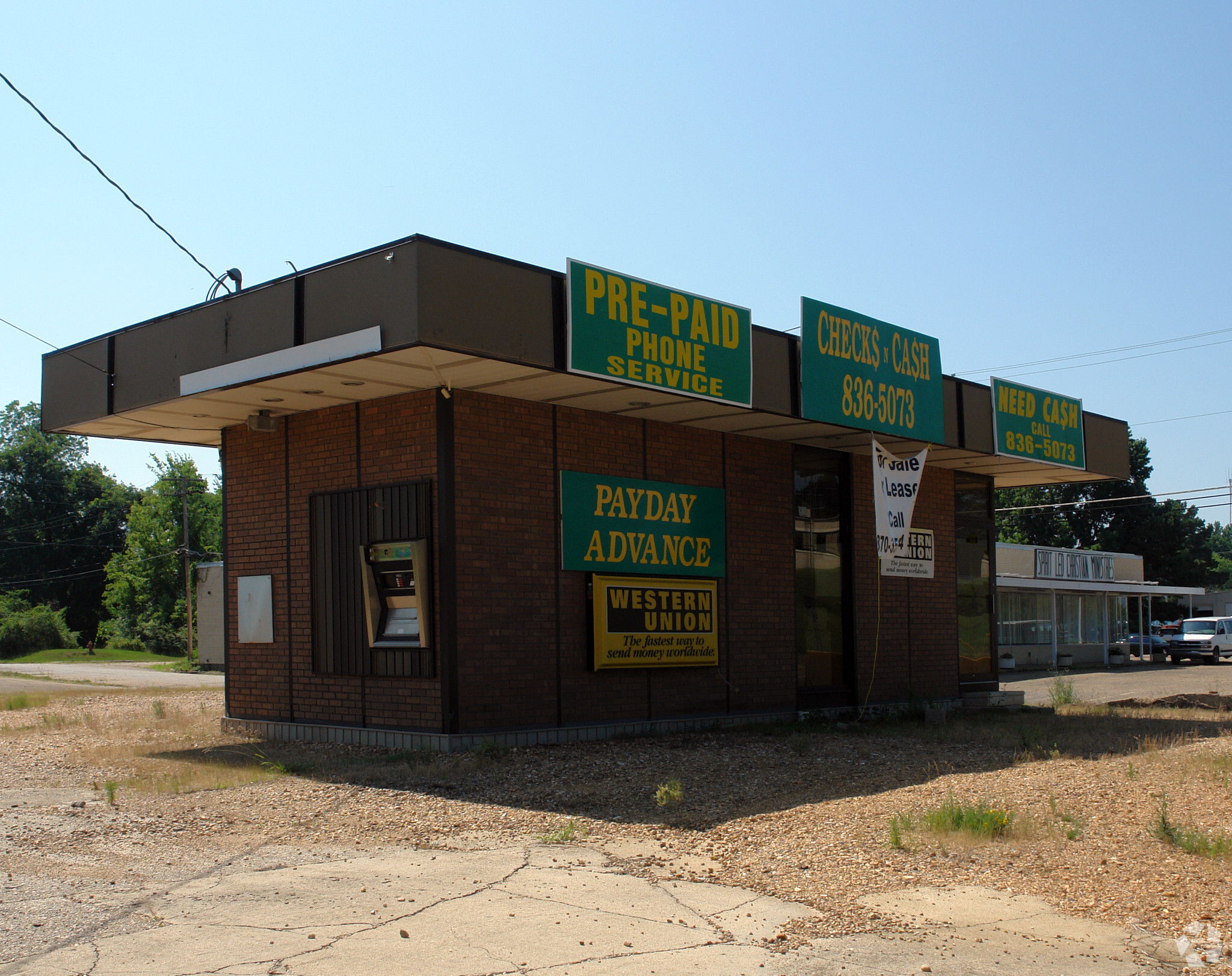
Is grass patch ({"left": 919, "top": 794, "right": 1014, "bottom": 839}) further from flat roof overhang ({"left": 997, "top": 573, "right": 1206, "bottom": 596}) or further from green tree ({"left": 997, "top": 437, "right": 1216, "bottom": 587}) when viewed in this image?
green tree ({"left": 997, "top": 437, "right": 1216, "bottom": 587})

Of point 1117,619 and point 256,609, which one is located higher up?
point 256,609

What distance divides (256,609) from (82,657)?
→ 150 feet

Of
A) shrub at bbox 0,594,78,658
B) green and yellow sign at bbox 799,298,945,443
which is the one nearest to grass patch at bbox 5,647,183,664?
shrub at bbox 0,594,78,658

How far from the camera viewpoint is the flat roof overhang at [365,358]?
1045cm

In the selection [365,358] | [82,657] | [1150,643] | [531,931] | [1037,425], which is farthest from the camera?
[82,657]

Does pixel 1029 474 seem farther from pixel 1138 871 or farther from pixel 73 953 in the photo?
pixel 73 953

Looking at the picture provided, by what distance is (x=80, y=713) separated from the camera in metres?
18.3

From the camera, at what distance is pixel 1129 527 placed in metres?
68.7

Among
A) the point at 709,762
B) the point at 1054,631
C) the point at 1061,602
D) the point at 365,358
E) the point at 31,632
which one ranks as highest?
the point at 365,358

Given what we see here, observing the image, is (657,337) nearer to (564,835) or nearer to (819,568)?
(564,835)

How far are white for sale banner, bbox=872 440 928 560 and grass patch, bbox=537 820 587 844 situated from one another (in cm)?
820

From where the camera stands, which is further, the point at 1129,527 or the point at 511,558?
the point at 1129,527

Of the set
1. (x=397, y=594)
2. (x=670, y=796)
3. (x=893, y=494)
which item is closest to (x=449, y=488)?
(x=397, y=594)

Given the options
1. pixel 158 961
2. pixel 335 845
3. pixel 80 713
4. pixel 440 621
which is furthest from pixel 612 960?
pixel 80 713
